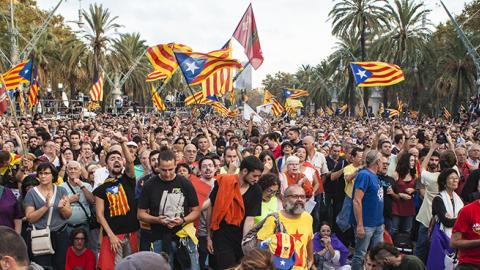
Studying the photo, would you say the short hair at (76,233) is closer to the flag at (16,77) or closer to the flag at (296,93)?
the flag at (16,77)

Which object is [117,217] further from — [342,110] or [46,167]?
[342,110]

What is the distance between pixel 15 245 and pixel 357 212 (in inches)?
175

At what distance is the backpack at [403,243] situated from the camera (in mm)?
7302

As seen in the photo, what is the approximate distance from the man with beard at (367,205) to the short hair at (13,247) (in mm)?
4413

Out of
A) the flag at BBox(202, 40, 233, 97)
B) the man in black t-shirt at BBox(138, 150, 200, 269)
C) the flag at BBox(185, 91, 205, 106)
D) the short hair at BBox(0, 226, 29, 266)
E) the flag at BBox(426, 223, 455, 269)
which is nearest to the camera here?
the short hair at BBox(0, 226, 29, 266)

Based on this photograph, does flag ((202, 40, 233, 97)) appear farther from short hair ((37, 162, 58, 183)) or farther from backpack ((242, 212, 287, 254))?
backpack ((242, 212, 287, 254))

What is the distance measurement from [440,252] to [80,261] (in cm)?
391

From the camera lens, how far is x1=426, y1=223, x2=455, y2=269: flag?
6012 millimetres

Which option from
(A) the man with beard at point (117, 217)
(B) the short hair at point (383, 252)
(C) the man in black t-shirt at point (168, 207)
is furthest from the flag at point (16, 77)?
(B) the short hair at point (383, 252)

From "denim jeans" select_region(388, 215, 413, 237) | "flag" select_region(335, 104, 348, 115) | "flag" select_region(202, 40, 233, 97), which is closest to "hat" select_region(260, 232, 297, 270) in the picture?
"denim jeans" select_region(388, 215, 413, 237)

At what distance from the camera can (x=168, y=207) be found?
18.1ft

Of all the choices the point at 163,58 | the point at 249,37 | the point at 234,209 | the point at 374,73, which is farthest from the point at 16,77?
the point at 234,209

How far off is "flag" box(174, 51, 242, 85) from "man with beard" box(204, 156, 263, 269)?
8913 millimetres

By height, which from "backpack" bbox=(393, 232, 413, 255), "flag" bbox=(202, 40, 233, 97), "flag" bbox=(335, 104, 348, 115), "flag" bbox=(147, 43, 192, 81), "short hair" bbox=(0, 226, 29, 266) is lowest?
"flag" bbox=(335, 104, 348, 115)
